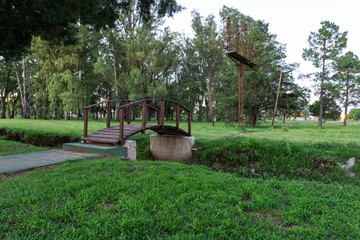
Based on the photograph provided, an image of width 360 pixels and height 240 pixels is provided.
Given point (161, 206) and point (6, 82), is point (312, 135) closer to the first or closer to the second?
point (161, 206)

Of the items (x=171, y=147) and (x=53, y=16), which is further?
(x=171, y=147)

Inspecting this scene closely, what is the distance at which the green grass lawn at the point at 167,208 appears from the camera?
2.16 meters

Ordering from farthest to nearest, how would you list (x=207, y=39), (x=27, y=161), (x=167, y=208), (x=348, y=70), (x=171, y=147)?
(x=207, y=39)
(x=348, y=70)
(x=171, y=147)
(x=27, y=161)
(x=167, y=208)

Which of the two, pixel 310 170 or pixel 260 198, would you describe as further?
pixel 310 170

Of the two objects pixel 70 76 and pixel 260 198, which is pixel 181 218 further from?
pixel 70 76

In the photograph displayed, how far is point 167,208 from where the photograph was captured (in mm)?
2611

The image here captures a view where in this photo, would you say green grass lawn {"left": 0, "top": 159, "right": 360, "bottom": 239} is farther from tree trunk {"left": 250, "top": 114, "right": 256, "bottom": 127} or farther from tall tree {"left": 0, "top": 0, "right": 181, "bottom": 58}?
tree trunk {"left": 250, "top": 114, "right": 256, "bottom": 127}

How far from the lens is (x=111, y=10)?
22.9ft

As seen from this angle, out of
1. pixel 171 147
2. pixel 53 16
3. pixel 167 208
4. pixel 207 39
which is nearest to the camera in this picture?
pixel 167 208

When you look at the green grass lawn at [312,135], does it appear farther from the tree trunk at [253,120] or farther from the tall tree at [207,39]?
the tall tree at [207,39]

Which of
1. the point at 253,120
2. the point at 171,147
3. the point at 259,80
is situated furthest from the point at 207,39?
the point at 171,147

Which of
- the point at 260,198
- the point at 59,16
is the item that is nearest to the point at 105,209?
the point at 260,198

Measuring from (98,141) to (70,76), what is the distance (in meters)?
21.5

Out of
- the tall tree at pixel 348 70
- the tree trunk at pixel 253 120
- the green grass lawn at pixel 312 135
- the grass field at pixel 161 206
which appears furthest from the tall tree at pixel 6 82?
the tall tree at pixel 348 70
